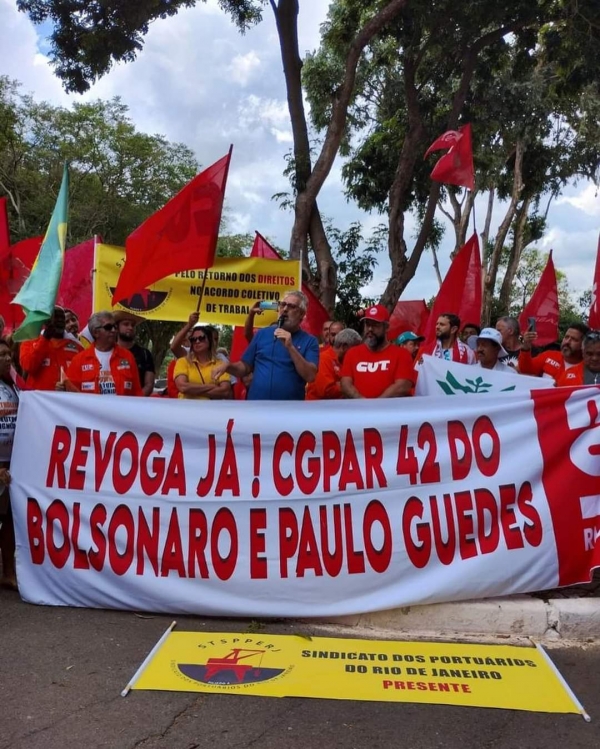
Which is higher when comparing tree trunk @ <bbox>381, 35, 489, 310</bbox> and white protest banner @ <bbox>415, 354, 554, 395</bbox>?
tree trunk @ <bbox>381, 35, 489, 310</bbox>

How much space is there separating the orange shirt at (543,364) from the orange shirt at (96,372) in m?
2.96

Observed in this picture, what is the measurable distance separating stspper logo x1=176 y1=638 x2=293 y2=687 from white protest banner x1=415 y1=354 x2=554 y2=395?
2153 millimetres

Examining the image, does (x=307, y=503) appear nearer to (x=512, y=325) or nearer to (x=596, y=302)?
(x=512, y=325)

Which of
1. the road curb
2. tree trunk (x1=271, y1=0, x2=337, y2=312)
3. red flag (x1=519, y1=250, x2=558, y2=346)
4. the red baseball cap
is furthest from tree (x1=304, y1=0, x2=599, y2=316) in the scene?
the road curb

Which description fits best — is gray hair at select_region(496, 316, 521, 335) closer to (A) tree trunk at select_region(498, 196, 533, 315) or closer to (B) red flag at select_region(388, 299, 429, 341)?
(B) red flag at select_region(388, 299, 429, 341)

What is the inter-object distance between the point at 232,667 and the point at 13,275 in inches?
220

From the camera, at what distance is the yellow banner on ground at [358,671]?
3.30 m

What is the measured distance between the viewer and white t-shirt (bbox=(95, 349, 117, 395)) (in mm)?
5609

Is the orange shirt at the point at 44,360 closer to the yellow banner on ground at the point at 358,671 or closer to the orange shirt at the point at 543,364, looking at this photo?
the yellow banner on ground at the point at 358,671

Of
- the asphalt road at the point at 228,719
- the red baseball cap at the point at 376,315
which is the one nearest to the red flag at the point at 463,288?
the red baseball cap at the point at 376,315

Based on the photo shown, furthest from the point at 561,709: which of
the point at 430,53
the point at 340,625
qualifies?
the point at 430,53

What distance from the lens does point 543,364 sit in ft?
19.4

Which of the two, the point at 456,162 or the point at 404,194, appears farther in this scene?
the point at 404,194

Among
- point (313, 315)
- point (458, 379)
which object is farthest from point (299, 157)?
point (458, 379)
